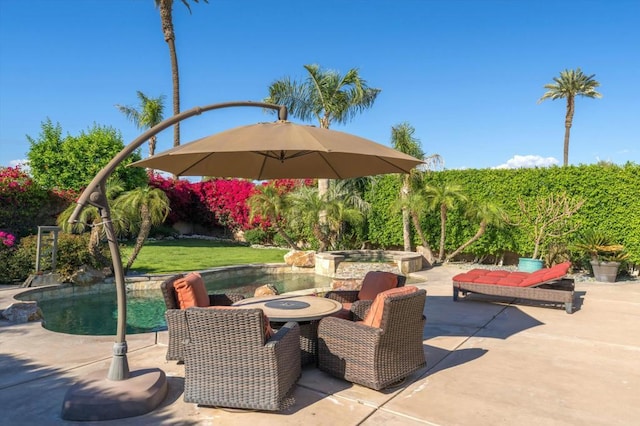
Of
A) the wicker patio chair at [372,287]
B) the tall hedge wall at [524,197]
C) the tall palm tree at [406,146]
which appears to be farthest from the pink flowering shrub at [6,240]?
the tall hedge wall at [524,197]

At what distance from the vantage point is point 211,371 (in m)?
3.34

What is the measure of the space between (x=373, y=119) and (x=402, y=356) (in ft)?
55.1

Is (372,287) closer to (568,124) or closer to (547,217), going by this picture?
(547,217)

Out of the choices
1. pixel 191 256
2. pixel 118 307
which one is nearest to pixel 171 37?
pixel 191 256

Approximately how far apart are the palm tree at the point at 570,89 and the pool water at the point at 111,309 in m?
31.9

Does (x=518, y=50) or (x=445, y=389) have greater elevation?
(x=518, y=50)

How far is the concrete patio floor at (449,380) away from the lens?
328cm

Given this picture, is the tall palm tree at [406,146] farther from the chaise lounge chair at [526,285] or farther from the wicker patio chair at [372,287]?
the wicker patio chair at [372,287]

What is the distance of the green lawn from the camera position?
40.3 ft

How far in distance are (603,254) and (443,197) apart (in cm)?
430

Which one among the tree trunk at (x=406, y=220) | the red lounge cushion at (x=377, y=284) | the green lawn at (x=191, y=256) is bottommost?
the green lawn at (x=191, y=256)

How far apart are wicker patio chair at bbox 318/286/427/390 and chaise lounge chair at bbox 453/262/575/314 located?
383cm

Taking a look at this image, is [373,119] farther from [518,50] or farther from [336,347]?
[336,347]

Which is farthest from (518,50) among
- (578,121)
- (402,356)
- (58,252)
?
(578,121)
